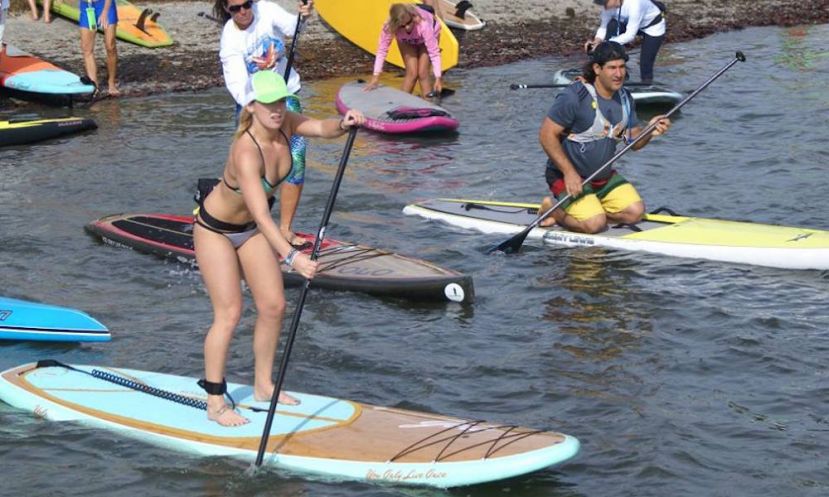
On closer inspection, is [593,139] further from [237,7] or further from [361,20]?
[361,20]

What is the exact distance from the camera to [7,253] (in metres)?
9.97

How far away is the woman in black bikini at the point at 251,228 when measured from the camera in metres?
5.84

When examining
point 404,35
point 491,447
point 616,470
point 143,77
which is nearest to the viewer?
point 491,447

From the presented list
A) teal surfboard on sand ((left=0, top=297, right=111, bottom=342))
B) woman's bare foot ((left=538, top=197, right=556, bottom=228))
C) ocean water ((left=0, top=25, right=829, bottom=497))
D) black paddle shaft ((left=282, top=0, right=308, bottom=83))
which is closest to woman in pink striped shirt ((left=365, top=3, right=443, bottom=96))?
ocean water ((left=0, top=25, right=829, bottom=497))

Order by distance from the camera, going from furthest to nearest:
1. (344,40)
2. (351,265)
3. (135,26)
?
(344,40), (135,26), (351,265)

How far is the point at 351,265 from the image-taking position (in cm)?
900

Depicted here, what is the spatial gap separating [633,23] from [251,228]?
32.4 feet

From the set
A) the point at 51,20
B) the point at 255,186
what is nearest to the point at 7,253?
the point at 255,186

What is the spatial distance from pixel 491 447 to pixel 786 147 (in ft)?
30.0

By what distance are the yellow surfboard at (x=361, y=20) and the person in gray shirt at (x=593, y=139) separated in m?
8.80

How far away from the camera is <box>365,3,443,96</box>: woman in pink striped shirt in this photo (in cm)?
1481

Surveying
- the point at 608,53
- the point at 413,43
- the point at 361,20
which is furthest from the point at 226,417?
the point at 361,20

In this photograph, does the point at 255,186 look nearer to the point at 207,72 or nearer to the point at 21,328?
the point at 21,328

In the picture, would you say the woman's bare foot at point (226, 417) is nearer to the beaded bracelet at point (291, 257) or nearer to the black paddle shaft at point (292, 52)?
the beaded bracelet at point (291, 257)
